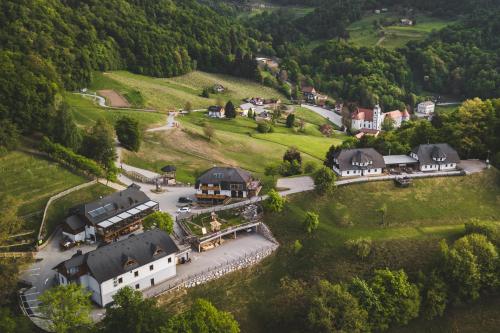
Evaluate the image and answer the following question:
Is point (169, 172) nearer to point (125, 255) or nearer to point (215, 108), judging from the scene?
point (125, 255)

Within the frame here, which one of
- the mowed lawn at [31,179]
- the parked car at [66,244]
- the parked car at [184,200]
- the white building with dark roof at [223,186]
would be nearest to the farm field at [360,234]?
the white building with dark roof at [223,186]

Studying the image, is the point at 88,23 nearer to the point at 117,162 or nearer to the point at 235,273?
the point at 117,162

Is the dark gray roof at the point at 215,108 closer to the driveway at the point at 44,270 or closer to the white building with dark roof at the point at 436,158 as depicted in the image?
the white building with dark roof at the point at 436,158

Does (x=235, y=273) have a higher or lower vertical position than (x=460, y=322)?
higher

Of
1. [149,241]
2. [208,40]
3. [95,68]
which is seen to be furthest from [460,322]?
[208,40]

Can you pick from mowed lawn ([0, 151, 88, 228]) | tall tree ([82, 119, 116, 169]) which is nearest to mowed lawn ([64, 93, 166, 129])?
tall tree ([82, 119, 116, 169])

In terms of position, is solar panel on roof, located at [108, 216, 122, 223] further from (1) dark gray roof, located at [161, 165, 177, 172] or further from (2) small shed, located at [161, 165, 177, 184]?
(1) dark gray roof, located at [161, 165, 177, 172]

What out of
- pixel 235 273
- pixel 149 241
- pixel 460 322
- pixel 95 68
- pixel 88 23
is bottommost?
pixel 460 322
